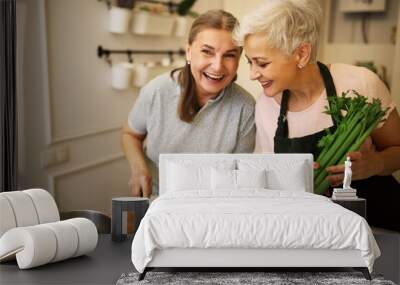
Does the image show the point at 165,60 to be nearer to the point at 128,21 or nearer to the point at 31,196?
the point at 128,21

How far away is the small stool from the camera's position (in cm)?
523

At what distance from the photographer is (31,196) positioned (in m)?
4.92

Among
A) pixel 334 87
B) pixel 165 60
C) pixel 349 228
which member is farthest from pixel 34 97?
pixel 349 228

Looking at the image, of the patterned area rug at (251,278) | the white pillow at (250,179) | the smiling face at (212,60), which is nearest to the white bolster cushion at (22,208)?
the patterned area rug at (251,278)

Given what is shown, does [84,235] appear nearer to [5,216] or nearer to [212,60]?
[5,216]

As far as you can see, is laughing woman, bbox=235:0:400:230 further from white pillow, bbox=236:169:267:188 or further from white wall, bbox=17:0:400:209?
white pillow, bbox=236:169:267:188

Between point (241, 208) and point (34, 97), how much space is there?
7.60 feet

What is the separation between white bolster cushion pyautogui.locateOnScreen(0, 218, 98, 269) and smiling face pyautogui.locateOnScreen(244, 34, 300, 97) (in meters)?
2.06

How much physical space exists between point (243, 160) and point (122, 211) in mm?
1028

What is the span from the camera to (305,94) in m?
5.87

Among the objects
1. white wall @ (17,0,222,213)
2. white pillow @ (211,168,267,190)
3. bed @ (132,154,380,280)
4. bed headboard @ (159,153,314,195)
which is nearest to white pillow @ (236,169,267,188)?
white pillow @ (211,168,267,190)

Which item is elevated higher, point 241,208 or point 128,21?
point 128,21

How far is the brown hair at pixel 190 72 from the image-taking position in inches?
230

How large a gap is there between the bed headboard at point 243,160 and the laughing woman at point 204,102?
35 centimetres
